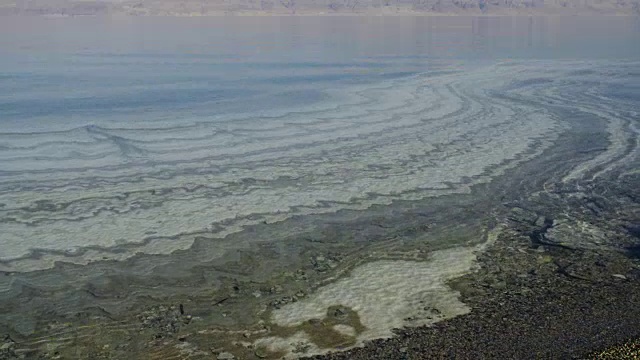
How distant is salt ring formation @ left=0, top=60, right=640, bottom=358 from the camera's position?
627 cm

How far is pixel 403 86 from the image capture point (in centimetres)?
2139

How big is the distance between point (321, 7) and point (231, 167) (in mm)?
113843

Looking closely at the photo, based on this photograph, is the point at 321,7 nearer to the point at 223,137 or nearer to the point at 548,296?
the point at 223,137

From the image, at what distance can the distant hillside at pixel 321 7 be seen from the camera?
107500 mm

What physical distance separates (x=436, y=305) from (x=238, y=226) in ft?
11.0

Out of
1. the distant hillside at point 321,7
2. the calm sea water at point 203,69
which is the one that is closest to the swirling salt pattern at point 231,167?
the calm sea water at point 203,69

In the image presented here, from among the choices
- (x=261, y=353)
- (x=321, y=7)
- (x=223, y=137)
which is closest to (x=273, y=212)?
(x=261, y=353)

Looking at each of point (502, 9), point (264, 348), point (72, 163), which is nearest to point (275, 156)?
→ point (72, 163)

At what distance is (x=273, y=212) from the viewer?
9.34 metres

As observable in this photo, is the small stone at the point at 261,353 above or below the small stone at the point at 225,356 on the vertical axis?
below

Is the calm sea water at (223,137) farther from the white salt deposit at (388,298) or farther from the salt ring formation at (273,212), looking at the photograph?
the white salt deposit at (388,298)

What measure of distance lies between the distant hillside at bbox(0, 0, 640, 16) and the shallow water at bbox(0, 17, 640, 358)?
89388 mm

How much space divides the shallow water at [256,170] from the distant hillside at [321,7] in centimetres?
8939

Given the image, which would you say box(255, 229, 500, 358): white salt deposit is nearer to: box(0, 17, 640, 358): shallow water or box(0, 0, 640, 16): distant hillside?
box(0, 17, 640, 358): shallow water
